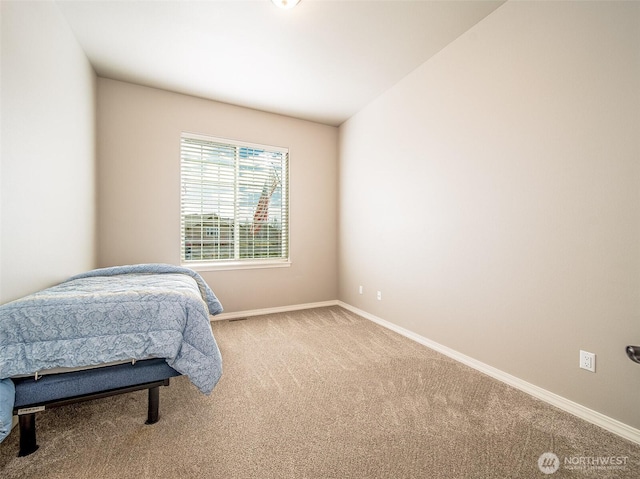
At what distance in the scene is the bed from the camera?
4.30ft

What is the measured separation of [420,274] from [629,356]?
1.55m

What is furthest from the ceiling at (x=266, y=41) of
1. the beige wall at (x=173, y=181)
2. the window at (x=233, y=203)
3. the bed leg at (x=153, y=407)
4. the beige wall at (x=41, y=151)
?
the bed leg at (x=153, y=407)

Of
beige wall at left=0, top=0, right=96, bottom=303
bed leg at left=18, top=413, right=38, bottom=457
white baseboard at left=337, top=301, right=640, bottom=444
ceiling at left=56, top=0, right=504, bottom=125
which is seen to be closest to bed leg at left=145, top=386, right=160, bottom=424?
bed leg at left=18, top=413, right=38, bottom=457

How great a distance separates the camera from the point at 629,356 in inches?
58.3

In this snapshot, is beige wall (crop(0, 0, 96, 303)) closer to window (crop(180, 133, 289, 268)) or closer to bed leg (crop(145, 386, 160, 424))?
bed leg (crop(145, 386, 160, 424))

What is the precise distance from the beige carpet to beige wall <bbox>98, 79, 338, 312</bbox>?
1662 millimetres

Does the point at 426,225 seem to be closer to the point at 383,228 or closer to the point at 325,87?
the point at 383,228

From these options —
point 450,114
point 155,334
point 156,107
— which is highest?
point 156,107

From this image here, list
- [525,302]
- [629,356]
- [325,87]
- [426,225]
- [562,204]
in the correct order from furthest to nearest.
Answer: [325,87]
[426,225]
[525,302]
[562,204]
[629,356]

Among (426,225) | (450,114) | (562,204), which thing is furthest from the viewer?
(426,225)

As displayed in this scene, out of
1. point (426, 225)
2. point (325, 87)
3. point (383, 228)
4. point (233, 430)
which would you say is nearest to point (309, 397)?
point (233, 430)

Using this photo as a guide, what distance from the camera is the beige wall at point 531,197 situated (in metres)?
1.57
